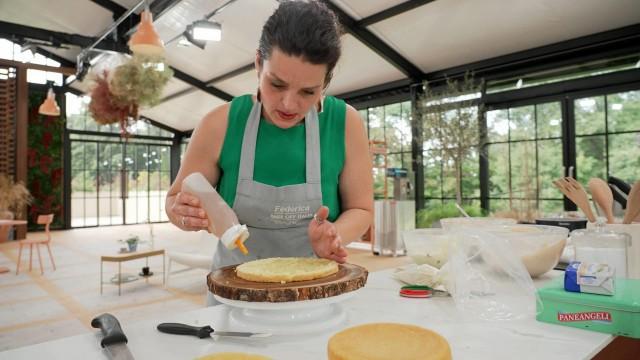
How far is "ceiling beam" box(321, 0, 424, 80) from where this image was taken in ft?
22.2

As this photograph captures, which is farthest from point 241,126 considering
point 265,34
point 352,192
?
point 352,192

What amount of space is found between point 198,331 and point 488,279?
70 cm

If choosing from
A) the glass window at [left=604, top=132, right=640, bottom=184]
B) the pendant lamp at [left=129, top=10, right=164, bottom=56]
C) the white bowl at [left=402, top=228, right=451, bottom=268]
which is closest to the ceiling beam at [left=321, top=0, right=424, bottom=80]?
the pendant lamp at [left=129, top=10, right=164, bottom=56]

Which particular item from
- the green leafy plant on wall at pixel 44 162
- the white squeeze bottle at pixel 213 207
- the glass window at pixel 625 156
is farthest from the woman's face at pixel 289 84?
the green leafy plant on wall at pixel 44 162

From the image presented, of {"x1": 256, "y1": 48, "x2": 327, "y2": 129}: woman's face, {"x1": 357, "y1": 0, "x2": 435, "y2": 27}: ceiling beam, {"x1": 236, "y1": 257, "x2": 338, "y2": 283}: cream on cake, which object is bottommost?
{"x1": 236, "y1": 257, "x2": 338, "y2": 283}: cream on cake

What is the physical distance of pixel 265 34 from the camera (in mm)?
1247

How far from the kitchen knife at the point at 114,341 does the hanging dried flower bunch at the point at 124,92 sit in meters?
5.10

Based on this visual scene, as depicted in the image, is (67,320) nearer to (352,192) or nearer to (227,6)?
(352,192)

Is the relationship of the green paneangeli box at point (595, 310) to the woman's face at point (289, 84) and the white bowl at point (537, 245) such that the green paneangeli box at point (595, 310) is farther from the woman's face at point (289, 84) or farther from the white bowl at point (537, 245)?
the woman's face at point (289, 84)

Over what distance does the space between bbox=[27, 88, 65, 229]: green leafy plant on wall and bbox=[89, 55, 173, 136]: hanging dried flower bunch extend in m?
8.27

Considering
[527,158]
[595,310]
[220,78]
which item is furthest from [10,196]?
[595,310]

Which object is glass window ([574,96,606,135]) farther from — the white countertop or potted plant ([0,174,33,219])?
potted plant ([0,174,33,219])

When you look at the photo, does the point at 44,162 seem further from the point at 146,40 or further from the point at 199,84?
the point at 146,40

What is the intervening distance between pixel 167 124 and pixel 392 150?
911cm
